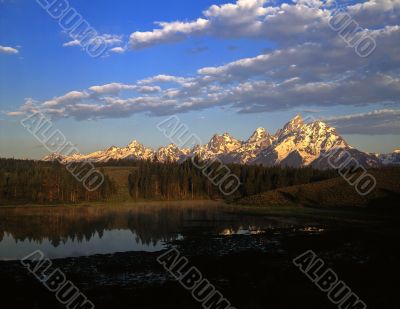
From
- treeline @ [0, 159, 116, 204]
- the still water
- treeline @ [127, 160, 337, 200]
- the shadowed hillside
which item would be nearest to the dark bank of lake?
the still water

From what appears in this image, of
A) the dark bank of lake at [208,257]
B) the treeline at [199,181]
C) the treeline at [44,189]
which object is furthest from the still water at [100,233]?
the treeline at [199,181]

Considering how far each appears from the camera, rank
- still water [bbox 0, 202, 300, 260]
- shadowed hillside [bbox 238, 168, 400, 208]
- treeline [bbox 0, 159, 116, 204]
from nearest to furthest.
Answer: still water [bbox 0, 202, 300, 260] → shadowed hillside [bbox 238, 168, 400, 208] → treeline [bbox 0, 159, 116, 204]

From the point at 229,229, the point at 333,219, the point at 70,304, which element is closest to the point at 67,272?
the point at 70,304

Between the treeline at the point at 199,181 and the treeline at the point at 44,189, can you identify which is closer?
the treeline at the point at 44,189

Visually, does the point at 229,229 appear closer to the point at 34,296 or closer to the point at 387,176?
the point at 34,296

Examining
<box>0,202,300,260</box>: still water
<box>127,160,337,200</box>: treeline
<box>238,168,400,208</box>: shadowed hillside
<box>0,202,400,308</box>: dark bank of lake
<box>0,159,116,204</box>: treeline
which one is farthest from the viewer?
<box>127,160,337,200</box>: treeline

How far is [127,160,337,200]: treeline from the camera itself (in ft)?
470

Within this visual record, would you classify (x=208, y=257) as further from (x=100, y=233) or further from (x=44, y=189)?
(x=44, y=189)

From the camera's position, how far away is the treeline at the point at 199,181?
470 feet

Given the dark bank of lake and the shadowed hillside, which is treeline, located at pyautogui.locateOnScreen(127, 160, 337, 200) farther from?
the dark bank of lake

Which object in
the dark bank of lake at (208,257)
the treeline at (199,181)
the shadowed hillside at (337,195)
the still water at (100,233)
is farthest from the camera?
the treeline at (199,181)

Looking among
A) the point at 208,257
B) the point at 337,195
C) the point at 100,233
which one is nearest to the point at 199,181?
the point at 337,195

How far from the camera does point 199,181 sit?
151625 mm

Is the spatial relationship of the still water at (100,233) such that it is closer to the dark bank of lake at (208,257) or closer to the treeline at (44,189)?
the dark bank of lake at (208,257)
